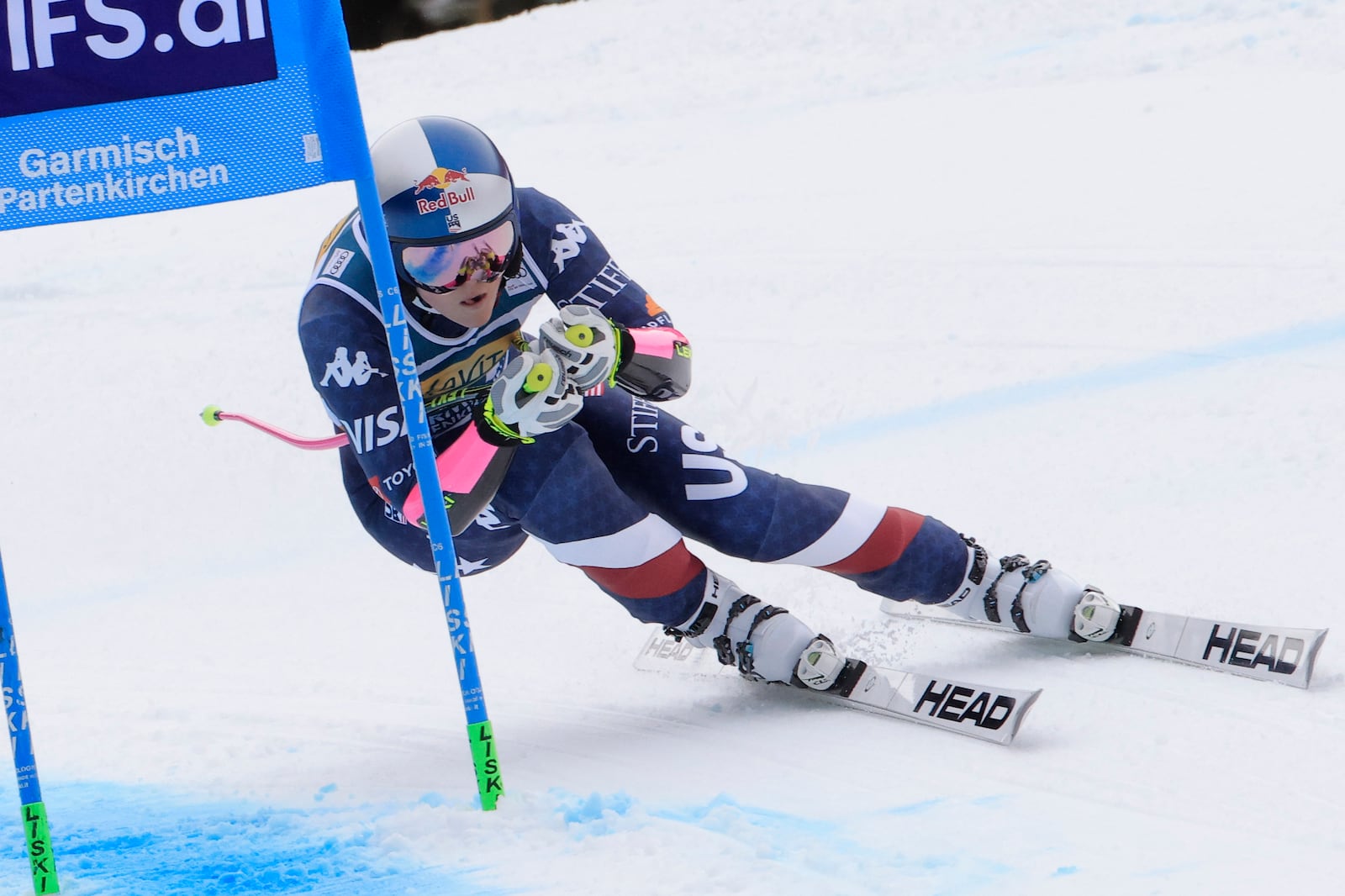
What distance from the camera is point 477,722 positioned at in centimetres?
231

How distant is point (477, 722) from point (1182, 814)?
1.14 meters

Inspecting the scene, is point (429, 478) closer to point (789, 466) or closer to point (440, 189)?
point (440, 189)

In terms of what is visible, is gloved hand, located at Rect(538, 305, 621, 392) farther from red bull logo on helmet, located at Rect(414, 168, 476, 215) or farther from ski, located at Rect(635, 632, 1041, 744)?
ski, located at Rect(635, 632, 1041, 744)

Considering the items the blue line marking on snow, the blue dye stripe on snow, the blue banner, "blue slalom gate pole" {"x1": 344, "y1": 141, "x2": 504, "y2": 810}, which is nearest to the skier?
"blue slalom gate pole" {"x1": 344, "y1": 141, "x2": 504, "y2": 810}

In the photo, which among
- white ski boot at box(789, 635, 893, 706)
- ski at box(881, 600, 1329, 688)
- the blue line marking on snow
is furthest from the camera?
the blue line marking on snow

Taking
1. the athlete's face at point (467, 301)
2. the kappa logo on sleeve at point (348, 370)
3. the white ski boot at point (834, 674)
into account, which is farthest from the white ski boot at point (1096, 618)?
the kappa logo on sleeve at point (348, 370)

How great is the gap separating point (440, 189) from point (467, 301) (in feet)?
0.75

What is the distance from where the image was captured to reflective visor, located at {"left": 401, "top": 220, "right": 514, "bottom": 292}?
2.45 m

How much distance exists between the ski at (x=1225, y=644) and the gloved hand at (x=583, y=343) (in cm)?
130

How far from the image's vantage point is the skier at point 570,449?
2.44 meters

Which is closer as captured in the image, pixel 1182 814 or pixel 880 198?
pixel 1182 814

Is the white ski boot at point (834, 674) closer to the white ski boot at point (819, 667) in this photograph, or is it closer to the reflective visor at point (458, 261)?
the white ski boot at point (819, 667)

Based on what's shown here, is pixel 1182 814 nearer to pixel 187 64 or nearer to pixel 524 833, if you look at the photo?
pixel 524 833

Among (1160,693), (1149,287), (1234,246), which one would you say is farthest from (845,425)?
(1160,693)
